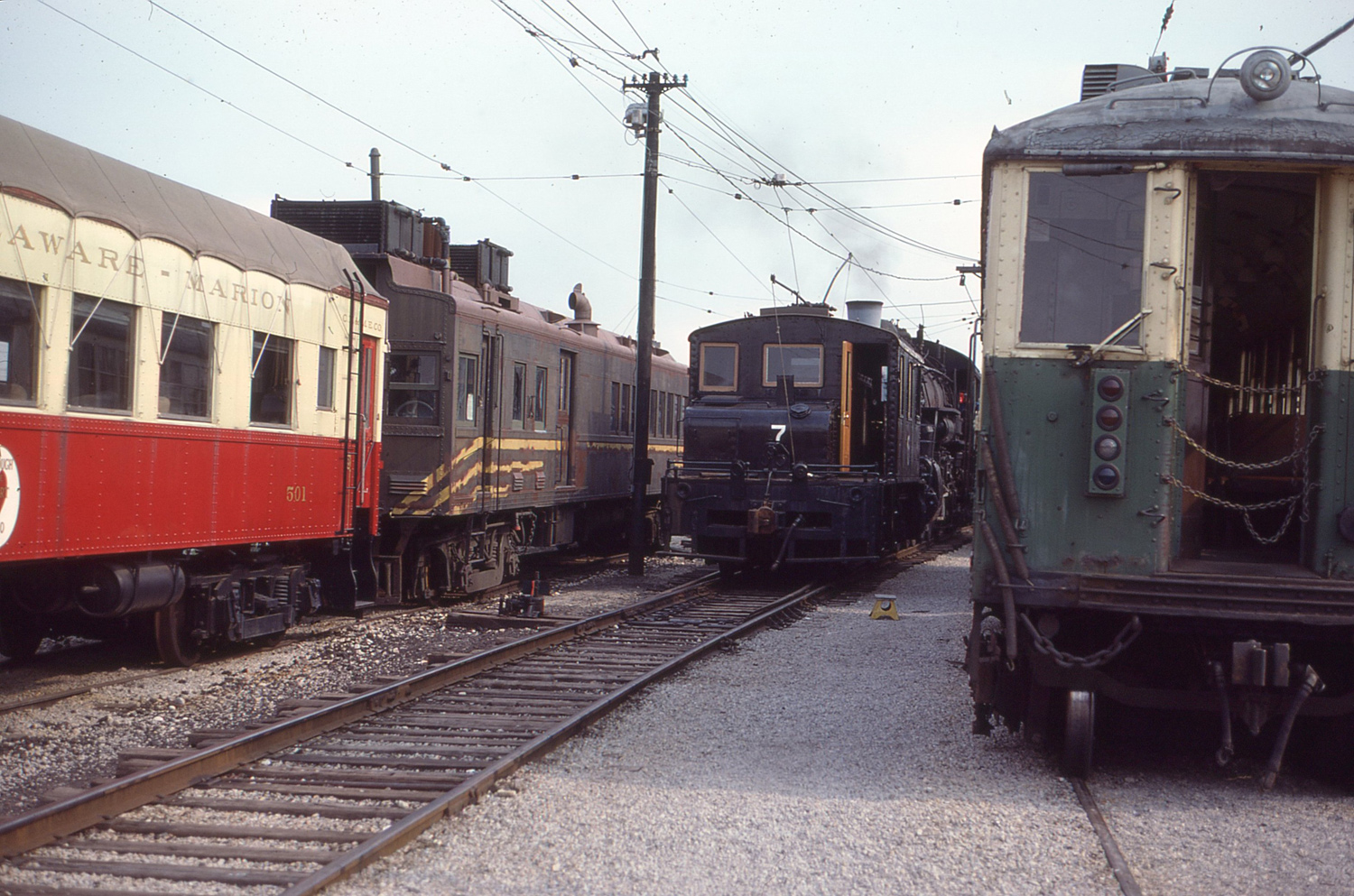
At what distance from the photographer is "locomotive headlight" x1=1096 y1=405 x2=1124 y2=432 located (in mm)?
6176

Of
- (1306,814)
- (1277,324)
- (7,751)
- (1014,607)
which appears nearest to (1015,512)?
(1014,607)

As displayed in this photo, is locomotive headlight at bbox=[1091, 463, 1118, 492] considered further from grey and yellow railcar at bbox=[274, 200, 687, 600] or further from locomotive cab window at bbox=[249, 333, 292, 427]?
grey and yellow railcar at bbox=[274, 200, 687, 600]

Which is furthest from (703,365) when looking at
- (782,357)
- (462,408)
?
(462,408)

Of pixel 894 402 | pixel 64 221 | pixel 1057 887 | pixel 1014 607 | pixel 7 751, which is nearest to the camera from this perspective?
pixel 1057 887

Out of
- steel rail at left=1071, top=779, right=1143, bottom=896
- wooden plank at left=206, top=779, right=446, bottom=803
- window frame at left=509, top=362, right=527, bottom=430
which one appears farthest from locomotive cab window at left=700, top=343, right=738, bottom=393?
wooden plank at left=206, top=779, right=446, bottom=803

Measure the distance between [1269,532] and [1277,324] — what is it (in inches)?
65.5

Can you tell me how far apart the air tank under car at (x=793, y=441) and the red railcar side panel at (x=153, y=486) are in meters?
5.89

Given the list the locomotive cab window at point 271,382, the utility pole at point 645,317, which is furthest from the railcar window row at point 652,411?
the locomotive cab window at point 271,382

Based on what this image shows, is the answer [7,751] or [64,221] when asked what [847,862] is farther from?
[64,221]

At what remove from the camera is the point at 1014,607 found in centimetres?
617

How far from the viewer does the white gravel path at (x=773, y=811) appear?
4.83 metres

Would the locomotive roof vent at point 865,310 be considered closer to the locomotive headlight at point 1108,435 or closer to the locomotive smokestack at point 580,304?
the locomotive smokestack at point 580,304

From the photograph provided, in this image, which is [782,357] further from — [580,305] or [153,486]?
[153,486]

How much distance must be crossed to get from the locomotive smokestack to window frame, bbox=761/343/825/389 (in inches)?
195
